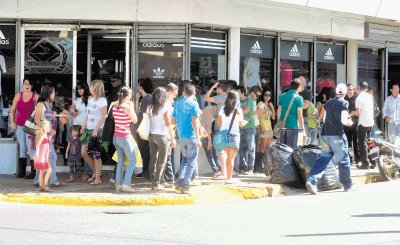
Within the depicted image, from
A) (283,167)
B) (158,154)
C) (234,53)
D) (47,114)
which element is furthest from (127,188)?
(234,53)

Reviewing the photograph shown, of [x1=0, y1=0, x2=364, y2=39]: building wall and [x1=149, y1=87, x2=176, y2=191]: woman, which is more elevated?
[x1=0, y1=0, x2=364, y2=39]: building wall

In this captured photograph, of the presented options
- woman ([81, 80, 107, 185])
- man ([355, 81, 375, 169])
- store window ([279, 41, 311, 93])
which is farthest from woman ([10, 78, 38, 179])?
man ([355, 81, 375, 169])

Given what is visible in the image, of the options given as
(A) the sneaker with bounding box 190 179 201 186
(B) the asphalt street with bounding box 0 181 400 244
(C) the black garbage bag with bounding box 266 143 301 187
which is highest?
(C) the black garbage bag with bounding box 266 143 301 187

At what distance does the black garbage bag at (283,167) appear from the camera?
14648 millimetres

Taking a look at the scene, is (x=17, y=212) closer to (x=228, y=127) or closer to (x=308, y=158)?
(x=228, y=127)

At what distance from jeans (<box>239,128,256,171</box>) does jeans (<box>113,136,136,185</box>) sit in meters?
3.27

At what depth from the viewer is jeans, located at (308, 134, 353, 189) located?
14281mm

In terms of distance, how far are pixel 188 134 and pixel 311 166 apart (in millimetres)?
2583

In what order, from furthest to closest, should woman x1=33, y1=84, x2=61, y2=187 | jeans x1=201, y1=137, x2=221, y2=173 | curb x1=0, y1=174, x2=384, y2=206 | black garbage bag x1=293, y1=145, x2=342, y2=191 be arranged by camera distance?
jeans x1=201, y1=137, x2=221, y2=173, black garbage bag x1=293, y1=145, x2=342, y2=191, woman x1=33, y1=84, x2=61, y2=187, curb x1=0, y1=174, x2=384, y2=206

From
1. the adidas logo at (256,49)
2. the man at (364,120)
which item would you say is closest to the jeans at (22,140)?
the adidas logo at (256,49)

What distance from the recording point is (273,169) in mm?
14805

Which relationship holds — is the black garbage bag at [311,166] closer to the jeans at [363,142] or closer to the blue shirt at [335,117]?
the blue shirt at [335,117]

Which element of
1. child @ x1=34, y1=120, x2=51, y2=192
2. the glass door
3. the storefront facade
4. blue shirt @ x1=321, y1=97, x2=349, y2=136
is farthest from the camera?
the glass door

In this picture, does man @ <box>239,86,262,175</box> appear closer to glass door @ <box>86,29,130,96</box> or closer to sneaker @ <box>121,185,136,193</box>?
glass door @ <box>86,29,130,96</box>
